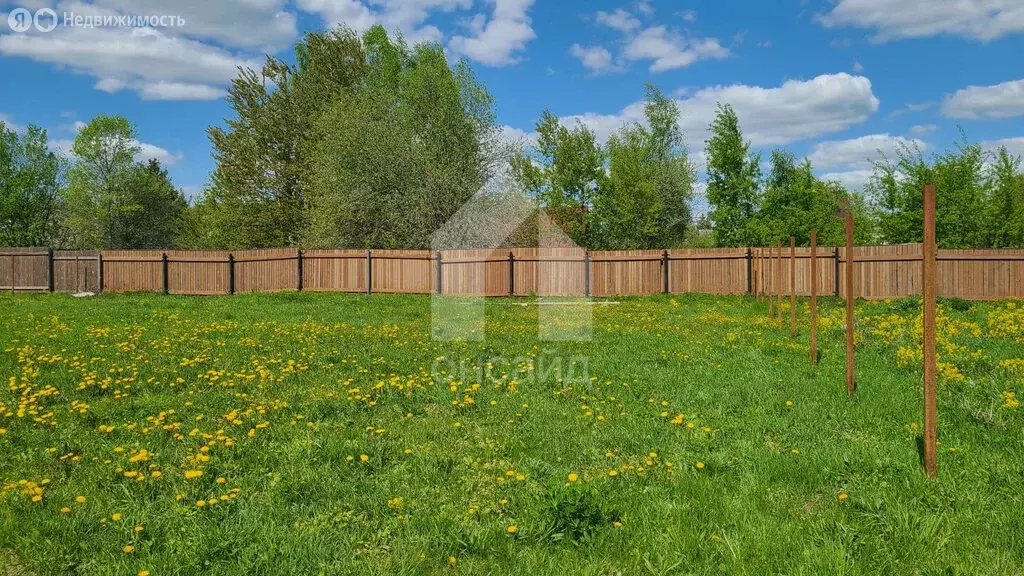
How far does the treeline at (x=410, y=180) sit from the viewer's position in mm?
29734

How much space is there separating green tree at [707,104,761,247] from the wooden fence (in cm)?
1364

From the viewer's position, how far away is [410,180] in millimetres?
29984

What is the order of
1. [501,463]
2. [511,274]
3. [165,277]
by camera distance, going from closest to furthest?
[501,463], [511,274], [165,277]

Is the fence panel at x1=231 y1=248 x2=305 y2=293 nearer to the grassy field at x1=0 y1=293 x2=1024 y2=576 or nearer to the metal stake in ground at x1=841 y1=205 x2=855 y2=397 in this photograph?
the grassy field at x1=0 y1=293 x2=1024 y2=576

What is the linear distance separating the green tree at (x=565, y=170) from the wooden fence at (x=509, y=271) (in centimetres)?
1993

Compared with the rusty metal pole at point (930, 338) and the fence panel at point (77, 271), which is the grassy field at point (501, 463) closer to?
the rusty metal pole at point (930, 338)

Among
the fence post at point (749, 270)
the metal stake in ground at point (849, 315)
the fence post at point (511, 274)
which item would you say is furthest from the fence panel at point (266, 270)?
the metal stake in ground at point (849, 315)

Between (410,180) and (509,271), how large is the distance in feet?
31.3

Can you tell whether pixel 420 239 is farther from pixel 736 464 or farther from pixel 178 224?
pixel 178 224

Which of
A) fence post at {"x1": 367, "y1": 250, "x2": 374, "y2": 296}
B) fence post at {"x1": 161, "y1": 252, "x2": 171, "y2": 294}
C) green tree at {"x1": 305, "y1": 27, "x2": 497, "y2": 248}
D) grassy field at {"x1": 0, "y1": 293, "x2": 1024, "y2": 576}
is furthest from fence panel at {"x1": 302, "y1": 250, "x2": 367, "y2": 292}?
grassy field at {"x1": 0, "y1": 293, "x2": 1024, "y2": 576}

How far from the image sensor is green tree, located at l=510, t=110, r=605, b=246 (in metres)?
43.3

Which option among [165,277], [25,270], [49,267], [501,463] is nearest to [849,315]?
[501,463]

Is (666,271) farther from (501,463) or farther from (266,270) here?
(501,463)

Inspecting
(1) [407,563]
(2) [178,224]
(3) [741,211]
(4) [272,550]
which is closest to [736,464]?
(1) [407,563]
